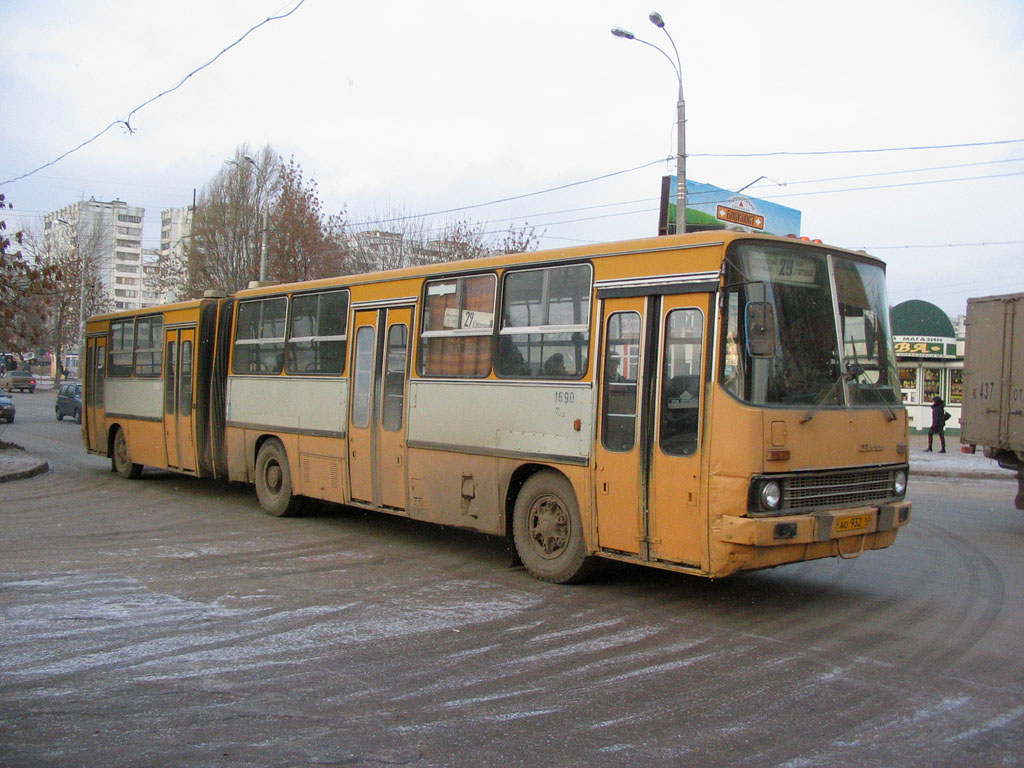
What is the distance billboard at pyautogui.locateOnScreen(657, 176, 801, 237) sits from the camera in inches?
1179

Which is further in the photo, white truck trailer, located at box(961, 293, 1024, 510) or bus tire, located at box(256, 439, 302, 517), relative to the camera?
white truck trailer, located at box(961, 293, 1024, 510)

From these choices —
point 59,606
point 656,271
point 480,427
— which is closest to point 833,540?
point 656,271

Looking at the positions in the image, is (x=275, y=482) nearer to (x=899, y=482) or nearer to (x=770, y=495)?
(x=770, y=495)

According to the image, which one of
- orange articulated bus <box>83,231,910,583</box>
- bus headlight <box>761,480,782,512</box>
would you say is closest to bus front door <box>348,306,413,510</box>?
orange articulated bus <box>83,231,910,583</box>

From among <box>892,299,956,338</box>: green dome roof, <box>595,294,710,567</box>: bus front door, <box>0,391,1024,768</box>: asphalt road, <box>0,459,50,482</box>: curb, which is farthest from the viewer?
<box>892,299,956,338</box>: green dome roof

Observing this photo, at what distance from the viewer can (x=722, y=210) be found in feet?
96.1

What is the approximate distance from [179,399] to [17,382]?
5974 centimetres

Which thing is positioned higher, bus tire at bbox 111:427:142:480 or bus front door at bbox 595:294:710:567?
bus front door at bbox 595:294:710:567

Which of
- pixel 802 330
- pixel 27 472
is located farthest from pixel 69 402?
pixel 802 330

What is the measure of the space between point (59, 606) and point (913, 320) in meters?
32.8

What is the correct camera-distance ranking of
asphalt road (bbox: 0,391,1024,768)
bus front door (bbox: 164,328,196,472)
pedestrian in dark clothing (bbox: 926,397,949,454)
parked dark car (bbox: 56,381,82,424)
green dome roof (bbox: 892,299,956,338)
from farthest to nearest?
parked dark car (bbox: 56,381,82,424) → green dome roof (bbox: 892,299,956,338) → pedestrian in dark clothing (bbox: 926,397,949,454) → bus front door (bbox: 164,328,196,472) → asphalt road (bbox: 0,391,1024,768)

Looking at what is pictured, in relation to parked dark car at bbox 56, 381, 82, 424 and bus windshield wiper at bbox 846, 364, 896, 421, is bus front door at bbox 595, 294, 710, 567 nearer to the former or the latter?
bus windshield wiper at bbox 846, 364, 896, 421

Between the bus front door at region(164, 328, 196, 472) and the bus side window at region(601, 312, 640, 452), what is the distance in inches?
359

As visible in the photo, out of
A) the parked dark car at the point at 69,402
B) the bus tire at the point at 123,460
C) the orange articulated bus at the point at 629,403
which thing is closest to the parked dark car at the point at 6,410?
the parked dark car at the point at 69,402
